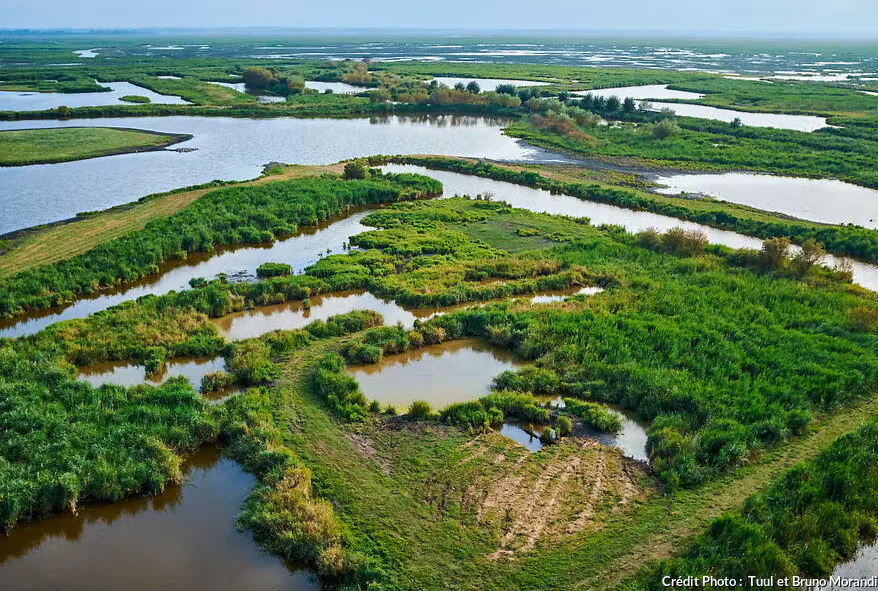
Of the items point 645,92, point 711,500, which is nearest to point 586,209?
point 711,500

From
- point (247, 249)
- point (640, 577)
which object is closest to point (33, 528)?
point (640, 577)

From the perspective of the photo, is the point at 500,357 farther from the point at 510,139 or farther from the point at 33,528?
the point at 510,139

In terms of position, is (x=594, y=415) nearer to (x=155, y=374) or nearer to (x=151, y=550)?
(x=151, y=550)

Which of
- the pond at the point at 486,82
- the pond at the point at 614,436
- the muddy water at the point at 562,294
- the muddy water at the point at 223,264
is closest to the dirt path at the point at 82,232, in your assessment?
the muddy water at the point at 223,264

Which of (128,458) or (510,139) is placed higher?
(510,139)

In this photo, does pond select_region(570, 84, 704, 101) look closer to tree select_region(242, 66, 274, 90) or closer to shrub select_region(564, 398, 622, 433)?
tree select_region(242, 66, 274, 90)

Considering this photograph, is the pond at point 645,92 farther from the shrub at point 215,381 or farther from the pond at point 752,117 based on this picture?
the shrub at point 215,381
